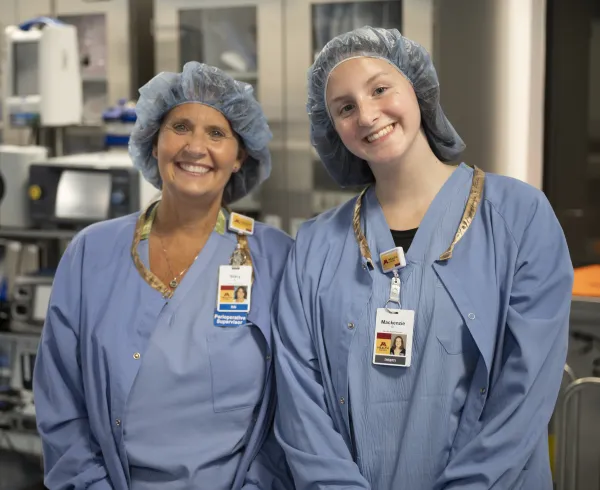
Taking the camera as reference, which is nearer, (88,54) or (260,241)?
(260,241)

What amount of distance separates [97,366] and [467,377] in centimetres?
85

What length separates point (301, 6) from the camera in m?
3.57

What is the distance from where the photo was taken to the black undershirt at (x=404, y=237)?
5.93ft

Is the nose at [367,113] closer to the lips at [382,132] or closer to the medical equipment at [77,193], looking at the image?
the lips at [382,132]

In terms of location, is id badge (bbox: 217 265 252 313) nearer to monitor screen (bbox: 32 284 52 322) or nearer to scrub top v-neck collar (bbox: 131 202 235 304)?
scrub top v-neck collar (bbox: 131 202 235 304)

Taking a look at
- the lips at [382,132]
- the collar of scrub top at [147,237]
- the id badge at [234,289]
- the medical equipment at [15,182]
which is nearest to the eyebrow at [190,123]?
the collar of scrub top at [147,237]

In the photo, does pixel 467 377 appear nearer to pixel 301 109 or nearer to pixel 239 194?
pixel 239 194

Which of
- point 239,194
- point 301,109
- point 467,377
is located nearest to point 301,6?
point 301,109

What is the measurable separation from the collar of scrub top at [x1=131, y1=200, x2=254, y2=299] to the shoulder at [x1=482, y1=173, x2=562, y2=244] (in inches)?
24.5

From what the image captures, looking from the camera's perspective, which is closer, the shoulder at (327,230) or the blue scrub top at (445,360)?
the blue scrub top at (445,360)

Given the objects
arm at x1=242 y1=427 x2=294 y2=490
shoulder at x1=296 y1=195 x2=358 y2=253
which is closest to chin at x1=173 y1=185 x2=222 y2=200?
shoulder at x1=296 y1=195 x2=358 y2=253

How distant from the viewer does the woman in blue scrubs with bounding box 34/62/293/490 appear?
6.26 feet

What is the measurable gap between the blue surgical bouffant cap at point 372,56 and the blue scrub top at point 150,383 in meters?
0.32

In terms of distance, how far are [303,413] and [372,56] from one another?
2.56 ft
